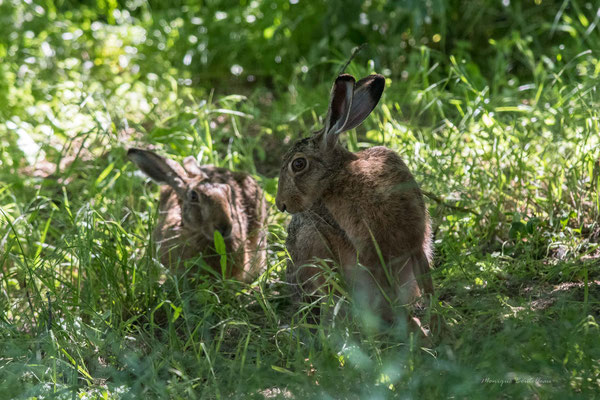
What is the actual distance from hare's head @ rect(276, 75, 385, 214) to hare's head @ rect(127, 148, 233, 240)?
856mm

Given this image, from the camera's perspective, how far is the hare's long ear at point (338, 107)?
3738 millimetres

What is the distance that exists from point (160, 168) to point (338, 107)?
1.55 m

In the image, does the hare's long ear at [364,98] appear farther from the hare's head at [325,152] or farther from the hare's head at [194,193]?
the hare's head at [194,193]

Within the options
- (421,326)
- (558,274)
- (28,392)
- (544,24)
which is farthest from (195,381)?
(544,24)

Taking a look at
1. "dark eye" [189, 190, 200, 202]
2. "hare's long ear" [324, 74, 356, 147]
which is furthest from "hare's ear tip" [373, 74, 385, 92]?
"dark eye" [189, 190, 200, 202]

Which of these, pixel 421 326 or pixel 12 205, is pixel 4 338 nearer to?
pixel 12 205

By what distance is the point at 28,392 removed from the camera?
304 cm

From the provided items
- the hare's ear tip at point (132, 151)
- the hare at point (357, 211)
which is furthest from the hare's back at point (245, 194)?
the hare at point (357, 211)

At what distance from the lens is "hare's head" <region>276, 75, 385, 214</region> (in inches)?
149

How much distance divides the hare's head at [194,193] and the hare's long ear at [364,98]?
3.71ft

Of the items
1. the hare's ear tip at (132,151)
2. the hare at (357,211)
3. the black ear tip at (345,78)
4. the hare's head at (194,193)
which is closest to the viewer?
the hare at (357,211)

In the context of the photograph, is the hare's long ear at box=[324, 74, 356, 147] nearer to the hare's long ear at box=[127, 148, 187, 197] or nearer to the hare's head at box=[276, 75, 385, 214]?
the hare's head at box=[276, 75, 385, 214]

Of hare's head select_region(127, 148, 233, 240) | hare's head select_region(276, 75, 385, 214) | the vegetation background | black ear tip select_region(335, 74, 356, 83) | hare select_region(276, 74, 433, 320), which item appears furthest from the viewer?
hare's head select_region(127, 148, 233, 240)

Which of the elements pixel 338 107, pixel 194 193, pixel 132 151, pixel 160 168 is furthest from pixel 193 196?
pixel 338 107
